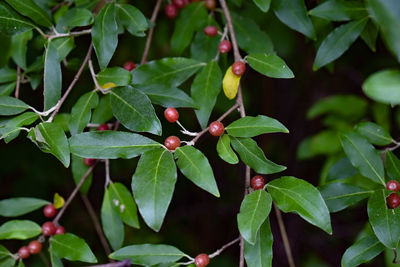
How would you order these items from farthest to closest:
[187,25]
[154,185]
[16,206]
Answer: [187,25] < [16,206] < [154,185]

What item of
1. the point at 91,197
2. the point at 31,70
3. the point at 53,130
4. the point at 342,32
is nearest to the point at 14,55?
the point at 31,70

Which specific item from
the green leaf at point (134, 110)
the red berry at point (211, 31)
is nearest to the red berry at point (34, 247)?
the green leaf at point (134, 110)

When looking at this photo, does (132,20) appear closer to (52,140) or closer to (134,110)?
(134,110)

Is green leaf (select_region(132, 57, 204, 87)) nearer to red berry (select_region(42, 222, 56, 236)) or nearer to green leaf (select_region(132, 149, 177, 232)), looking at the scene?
green leaf (select_region(132, 149, 177, 232))

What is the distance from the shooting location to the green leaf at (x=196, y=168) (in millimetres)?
948

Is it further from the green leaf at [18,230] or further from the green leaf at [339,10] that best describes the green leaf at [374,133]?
the green leaf at [18,230]

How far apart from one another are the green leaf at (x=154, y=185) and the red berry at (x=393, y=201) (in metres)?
0.50

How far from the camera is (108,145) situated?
1028 mm

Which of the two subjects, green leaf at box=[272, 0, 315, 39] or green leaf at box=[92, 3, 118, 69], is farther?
green leaf at box=[272, 0, 315, 39]

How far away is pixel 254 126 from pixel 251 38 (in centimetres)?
49

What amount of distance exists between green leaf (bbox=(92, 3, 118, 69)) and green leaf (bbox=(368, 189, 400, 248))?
28.3 inches

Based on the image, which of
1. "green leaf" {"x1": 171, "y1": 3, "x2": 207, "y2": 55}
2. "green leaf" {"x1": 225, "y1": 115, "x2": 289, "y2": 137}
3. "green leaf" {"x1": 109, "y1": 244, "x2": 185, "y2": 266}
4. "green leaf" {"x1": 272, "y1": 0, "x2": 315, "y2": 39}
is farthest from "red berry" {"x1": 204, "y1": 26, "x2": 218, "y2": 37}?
"green leaf" {"x1": 109, "y1": 244, "x2": 185, "y2": 266}

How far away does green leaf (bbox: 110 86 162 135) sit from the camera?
3.46ft

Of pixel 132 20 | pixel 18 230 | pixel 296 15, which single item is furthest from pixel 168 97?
pixel 18 230
